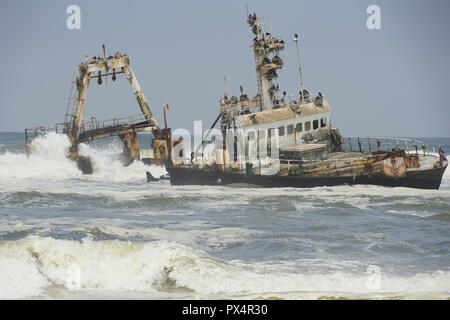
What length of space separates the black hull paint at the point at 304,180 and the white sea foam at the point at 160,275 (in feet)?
51.0

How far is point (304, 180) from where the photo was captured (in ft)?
97.8

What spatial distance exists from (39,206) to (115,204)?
3072mm

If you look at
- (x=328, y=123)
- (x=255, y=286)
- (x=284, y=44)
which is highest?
(x=284, y=44)

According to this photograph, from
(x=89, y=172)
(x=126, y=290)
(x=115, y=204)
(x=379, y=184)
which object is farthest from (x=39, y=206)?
(x=89, y=172)

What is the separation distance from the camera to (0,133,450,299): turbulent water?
12477 millimetres

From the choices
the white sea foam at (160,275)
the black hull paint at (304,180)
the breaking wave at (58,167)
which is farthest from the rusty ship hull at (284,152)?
the white sea foam at (160,275)

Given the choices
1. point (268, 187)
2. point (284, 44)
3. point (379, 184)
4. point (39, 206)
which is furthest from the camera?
point (284, 44)

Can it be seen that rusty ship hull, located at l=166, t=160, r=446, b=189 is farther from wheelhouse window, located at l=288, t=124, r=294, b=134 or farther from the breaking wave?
the breaking wave

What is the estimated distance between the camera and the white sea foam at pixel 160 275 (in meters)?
12.1

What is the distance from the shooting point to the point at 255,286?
12.4 metres

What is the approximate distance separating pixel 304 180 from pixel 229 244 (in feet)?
45.4

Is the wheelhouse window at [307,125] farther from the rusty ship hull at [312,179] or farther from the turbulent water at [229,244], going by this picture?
the turbulent water at [229,244]

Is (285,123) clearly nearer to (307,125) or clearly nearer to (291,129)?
(291,129)
